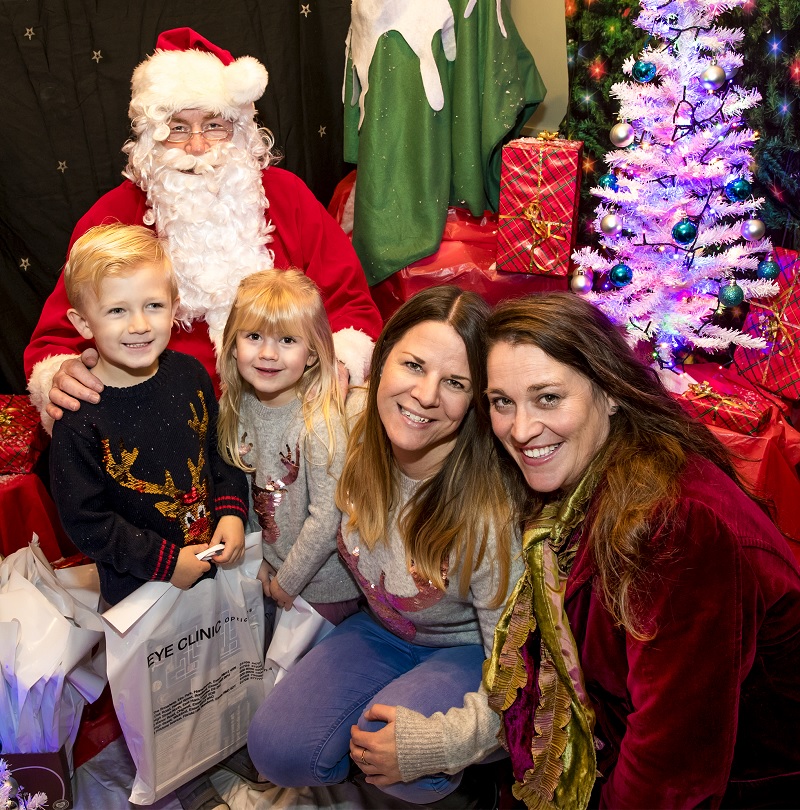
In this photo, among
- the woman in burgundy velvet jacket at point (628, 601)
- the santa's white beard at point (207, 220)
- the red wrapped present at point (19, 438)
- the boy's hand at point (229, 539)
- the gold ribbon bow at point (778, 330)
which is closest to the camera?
the woman in burgundy velvet jacket at point (628, 601)

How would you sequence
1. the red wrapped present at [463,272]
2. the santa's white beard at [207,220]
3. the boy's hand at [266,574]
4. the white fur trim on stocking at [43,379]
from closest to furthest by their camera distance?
the boy's hand at [266,574], the white fur trim on stocking at [43,379], the santa's white beard at [207,220], the red wrapped present at [463,272]

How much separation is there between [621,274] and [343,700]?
6.92 feet

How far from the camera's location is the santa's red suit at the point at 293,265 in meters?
2.90

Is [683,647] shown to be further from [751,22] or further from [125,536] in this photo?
[751,22]

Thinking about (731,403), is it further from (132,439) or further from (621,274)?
(132,439)

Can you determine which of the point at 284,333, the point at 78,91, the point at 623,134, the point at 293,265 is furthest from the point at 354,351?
the point at 78,91

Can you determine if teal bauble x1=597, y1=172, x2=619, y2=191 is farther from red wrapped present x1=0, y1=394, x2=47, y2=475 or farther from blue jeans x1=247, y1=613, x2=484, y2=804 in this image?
red wrapped present x1=0, y1=394, x2=47, y2=475

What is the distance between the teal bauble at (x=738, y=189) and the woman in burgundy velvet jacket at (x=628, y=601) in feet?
5.77

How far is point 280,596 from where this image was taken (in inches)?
94.2

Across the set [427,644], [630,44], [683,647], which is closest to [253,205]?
[427,644]

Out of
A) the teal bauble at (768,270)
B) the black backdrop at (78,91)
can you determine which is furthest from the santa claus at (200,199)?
the teal bauble at (768,270)

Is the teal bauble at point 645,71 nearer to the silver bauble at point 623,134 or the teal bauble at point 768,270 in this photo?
the silver bauble at point 623,134

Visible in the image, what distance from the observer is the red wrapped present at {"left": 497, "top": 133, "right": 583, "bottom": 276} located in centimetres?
349

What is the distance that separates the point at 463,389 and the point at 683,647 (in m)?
0.75
